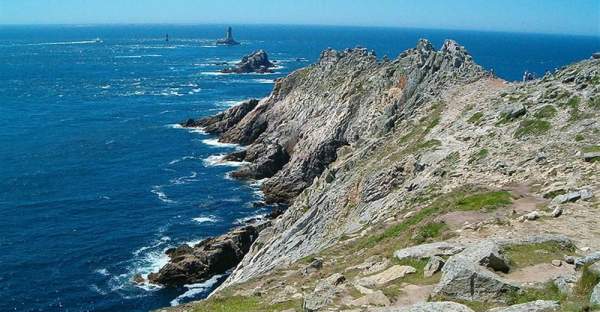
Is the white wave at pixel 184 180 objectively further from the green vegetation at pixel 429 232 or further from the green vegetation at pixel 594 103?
the green vegetation at pixel 429 232

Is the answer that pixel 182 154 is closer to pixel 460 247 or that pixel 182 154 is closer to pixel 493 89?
pixel 493 89

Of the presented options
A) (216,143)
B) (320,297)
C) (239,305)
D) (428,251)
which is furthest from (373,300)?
(216,143)

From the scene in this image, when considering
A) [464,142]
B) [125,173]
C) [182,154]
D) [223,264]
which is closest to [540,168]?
[464,142]

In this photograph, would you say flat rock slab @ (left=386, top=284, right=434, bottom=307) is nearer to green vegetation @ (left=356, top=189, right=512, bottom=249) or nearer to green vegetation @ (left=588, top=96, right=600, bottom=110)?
green vegetation @ (left=356, top=189, right=512, bottom=249)

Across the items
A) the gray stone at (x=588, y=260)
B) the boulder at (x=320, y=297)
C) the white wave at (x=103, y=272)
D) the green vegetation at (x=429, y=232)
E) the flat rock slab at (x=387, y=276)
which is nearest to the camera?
the gray stone at (x=588, y=260)

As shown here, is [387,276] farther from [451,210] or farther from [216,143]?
[216,143]

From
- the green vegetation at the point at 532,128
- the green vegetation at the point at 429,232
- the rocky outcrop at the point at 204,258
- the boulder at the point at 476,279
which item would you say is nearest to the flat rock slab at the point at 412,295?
the boulder at the point at 476,279
